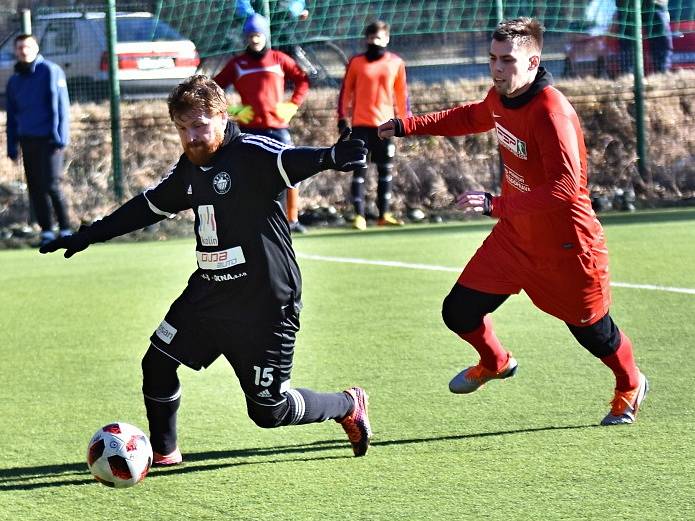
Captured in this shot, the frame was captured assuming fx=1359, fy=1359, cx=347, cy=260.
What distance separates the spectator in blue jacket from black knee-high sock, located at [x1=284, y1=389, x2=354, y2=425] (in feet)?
26.9

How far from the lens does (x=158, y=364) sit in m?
4.99

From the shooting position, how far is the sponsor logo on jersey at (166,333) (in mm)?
4938

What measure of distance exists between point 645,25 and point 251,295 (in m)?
12.2

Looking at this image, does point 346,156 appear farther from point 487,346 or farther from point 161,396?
point 487,346

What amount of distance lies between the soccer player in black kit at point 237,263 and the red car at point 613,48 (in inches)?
468

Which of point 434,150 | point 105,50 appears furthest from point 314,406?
point 105,50

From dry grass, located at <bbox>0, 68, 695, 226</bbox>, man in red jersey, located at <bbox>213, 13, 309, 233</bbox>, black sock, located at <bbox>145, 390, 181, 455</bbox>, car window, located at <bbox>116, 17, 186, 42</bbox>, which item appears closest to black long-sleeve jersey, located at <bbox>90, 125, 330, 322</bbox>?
black sock, located at <bbox>145, 390, 181, 455</bbox>

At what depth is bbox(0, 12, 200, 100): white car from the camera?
16062mm

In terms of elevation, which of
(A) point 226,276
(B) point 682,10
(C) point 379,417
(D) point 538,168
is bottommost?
(C) point 379,417

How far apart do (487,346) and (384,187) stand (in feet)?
26.1

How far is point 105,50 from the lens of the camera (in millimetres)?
15797

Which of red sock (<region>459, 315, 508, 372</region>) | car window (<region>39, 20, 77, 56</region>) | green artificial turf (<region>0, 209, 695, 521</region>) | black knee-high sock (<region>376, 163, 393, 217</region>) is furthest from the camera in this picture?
car window (<region>39, 20, 77, 56</region>)

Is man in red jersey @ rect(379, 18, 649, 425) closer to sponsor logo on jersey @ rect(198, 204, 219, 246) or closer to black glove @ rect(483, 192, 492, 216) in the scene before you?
black glove @ rect(483, 192, 492, 216)

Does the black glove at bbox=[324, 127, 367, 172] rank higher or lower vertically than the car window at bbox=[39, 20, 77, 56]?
higher
